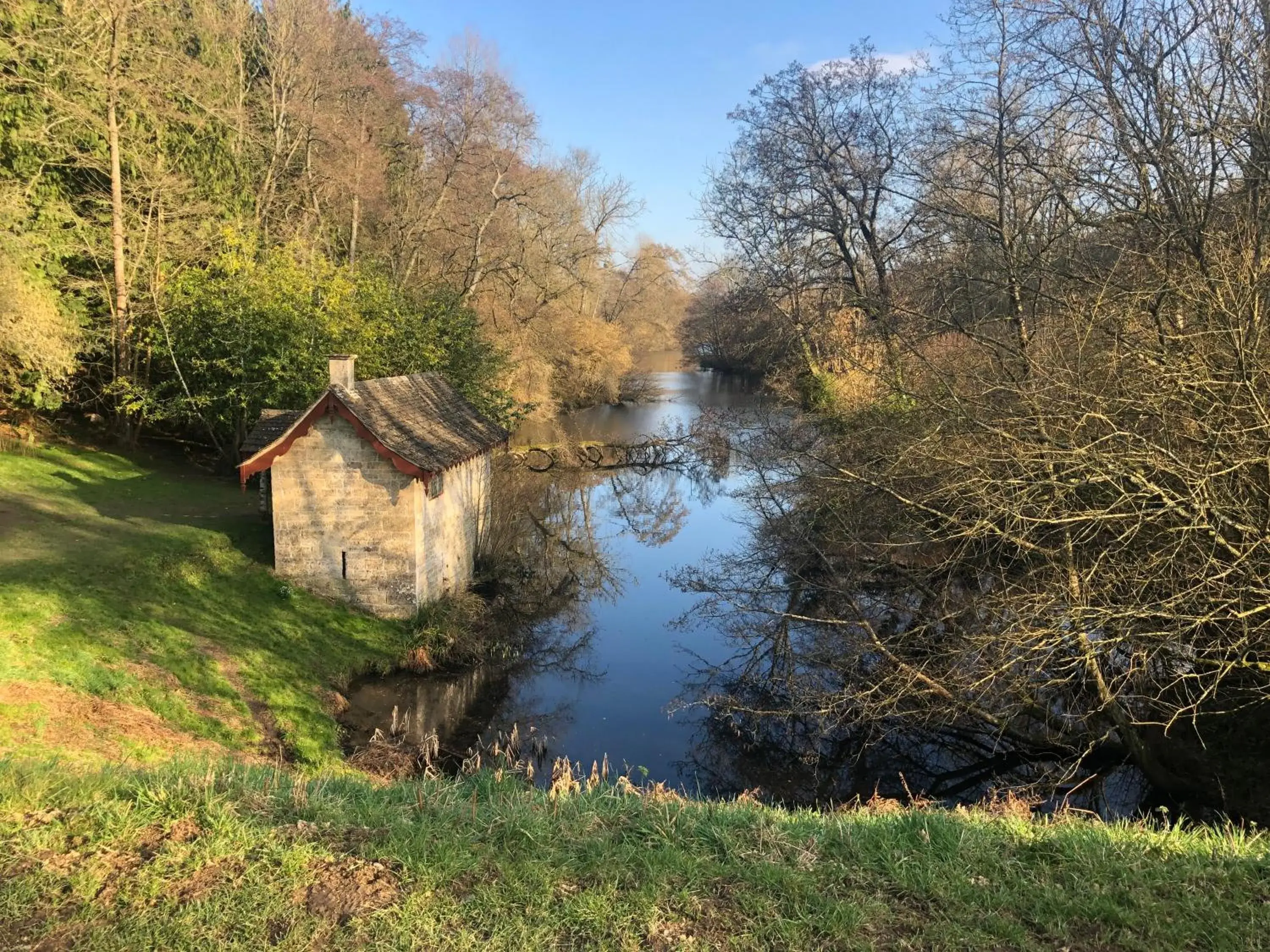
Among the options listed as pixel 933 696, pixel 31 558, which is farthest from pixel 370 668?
pixel 933 696

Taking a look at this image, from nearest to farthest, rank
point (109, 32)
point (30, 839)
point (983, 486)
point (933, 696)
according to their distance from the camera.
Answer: point (30, 839)
point (983, 486)
point (933, 696)
point (109, 32)

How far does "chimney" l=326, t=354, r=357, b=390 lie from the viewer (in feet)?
46.2

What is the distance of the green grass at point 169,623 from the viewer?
399 inches

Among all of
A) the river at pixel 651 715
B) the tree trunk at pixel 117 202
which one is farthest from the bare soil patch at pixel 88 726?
the tree trunk at pixel 117 202

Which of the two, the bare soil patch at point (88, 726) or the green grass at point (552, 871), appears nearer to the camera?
the green grass at point (552, 871)

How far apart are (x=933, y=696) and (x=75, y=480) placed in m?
20.3

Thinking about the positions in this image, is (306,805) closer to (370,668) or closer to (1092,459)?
(1092,459)

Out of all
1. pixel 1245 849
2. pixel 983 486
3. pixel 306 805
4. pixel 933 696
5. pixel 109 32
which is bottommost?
pixel 933 696

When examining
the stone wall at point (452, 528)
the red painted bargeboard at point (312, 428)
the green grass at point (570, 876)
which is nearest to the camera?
the green grass at point (570, 876)

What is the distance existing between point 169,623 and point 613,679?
771 centimetres

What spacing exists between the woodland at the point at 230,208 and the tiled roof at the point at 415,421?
3573 mm

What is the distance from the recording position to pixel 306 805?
4.59 meters

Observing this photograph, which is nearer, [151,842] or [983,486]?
[151,842]

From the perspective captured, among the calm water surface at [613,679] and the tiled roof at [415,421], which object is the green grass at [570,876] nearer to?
the calm water surface at [613,679]
